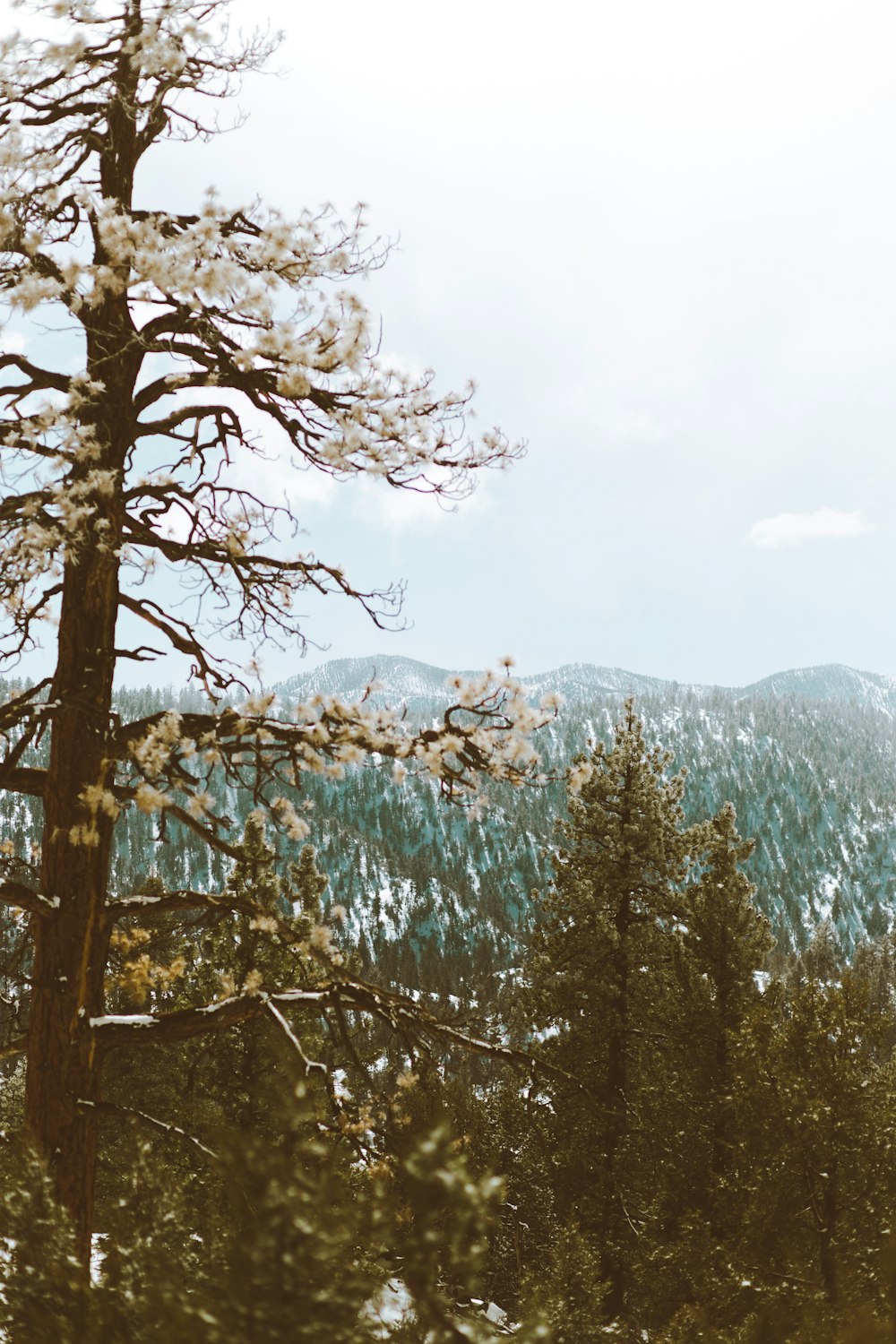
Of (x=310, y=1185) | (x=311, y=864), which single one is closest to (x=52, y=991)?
(x=310, y=1185)

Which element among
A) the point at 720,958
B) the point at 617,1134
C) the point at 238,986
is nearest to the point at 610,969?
the point at 720,958

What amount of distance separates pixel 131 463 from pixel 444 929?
599ft

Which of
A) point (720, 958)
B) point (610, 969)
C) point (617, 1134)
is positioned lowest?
point (617, 1134)

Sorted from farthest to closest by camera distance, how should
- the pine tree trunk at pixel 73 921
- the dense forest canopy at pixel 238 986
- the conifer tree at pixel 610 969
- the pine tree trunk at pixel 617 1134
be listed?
1. the conifer tree at pixel 610 969
2. the pine tree trunk at pixel 617 1134
3. the pine tree trunk at pixel 73 921
4. the dense forest canopy at pixel 238 986

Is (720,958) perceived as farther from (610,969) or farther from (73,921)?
(73,921)

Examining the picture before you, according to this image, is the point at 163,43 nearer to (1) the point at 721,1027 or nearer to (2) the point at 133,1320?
(2) the point at 133,1320

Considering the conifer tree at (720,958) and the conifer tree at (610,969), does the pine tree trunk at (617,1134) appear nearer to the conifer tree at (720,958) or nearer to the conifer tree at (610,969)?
the conifer tree at (610,969)

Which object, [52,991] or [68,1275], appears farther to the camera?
[52,991]

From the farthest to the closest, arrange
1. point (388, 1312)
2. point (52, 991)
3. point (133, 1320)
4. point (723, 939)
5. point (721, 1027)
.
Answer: point (723, 939) < point (721, 1027) < point (52, 991) < point (388, 1312) < point (133, 1320)

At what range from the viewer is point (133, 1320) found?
2359mm

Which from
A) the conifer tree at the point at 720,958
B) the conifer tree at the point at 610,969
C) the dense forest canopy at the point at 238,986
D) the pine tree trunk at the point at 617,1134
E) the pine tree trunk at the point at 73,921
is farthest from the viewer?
the conifer tree at the point at 610,969

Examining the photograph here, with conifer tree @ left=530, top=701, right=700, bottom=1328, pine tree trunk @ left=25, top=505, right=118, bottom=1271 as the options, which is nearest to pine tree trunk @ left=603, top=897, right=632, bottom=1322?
conifer tree @ left=530, top=701, right=700, bottom=1328

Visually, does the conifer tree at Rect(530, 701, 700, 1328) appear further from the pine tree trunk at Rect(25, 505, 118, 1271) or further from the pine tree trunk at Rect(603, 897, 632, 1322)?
the pine tree trunk at Rect(25, 505, 118, 1271)

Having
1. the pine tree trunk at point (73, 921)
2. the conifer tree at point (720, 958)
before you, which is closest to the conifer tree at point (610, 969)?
the conifer tree at point (720, 958)
